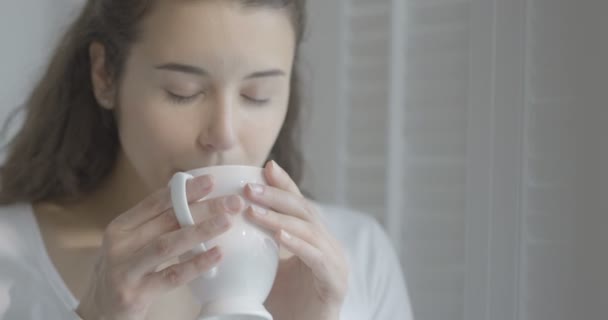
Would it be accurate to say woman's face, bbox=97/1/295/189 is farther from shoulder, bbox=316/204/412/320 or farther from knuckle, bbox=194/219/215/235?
shoulder, bbox=316/204/412/320

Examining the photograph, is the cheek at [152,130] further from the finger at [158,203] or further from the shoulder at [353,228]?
the shoulder at [353,228]

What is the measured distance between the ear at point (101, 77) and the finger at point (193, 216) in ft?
1.21

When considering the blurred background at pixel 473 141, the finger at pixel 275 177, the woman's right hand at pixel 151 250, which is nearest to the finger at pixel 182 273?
the woman's right hand at pixel 151 250

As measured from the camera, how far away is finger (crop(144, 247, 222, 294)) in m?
0.73

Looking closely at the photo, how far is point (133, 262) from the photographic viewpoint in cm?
77

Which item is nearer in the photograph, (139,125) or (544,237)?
(139,125)

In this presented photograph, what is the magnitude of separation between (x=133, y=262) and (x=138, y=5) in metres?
0.41

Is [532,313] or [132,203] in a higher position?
[132,203]

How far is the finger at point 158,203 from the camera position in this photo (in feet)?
2.44

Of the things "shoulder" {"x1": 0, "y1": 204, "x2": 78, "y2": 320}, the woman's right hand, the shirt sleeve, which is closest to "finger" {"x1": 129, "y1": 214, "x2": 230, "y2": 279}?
the woman's right hand

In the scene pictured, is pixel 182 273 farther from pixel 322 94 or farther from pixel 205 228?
pixel 322 94

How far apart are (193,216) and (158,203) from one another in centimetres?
6

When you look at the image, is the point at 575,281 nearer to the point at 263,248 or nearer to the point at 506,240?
the point at 506,240

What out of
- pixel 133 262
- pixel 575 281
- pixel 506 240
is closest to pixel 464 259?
pixel 506 240
